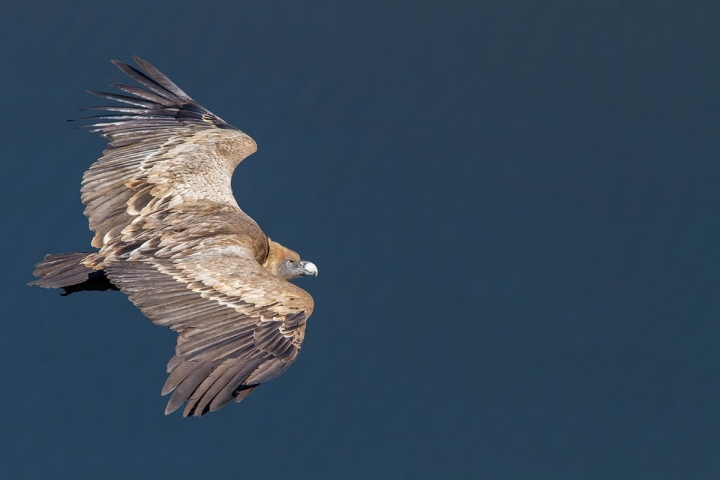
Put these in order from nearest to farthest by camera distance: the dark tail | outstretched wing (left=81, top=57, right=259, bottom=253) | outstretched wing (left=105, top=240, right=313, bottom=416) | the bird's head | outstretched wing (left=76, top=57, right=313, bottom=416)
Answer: outstretched wing (left=105, top=240, right=313, bottom=416) < outstretched wing (left=76, top=57, right=313, bottom=416) < the dark tail < outstretched wing (left=81, top=57, right=259, bottom=253) < the bird's head

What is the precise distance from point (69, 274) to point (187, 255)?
3.84 feet

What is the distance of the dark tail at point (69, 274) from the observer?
14.0 metres

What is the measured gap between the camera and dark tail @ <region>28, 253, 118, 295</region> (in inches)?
550

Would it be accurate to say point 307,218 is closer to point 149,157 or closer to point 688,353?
point 688,353

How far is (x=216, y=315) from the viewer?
12844mm

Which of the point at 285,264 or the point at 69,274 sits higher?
the point at 285,264

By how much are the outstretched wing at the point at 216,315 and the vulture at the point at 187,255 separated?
1 centimetres

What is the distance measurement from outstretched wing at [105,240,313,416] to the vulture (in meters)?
0.01

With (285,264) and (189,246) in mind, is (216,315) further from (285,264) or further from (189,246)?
(285,264)

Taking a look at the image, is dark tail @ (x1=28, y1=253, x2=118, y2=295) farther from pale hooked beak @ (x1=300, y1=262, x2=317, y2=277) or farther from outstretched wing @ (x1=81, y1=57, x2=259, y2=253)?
pale hooked beak @ (x1=300, y1=262, x2=317, y2=277)

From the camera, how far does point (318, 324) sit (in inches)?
1105

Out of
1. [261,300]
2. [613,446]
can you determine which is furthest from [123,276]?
[613,446]

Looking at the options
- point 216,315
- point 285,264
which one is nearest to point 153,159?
point 285,264

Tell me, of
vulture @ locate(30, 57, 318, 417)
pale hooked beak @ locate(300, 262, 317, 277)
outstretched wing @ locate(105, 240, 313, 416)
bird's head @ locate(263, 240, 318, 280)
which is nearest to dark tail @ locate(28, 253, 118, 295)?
vulture @ locate(30, 57, 318, 417)
